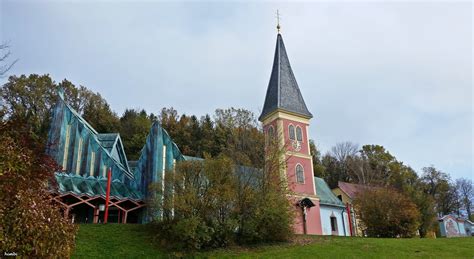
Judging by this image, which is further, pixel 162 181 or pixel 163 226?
pixel 162 181

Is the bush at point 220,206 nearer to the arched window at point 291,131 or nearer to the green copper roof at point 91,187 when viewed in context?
the green copper roof at point 91,187

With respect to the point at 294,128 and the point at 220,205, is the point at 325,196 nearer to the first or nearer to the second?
the point at 294,128

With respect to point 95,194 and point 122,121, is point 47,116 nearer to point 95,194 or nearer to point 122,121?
point 122,121

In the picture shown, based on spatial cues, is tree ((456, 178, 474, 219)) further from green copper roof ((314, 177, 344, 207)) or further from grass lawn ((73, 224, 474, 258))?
grass lawn ((73, 224, 474, 258))

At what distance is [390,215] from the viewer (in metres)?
25.2

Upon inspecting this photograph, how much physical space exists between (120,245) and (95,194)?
792 centimetres

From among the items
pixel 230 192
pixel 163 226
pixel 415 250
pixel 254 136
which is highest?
pixel 254 136

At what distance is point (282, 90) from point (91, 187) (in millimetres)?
17988

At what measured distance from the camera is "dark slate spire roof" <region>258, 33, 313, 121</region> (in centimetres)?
3378

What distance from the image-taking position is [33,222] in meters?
7.95

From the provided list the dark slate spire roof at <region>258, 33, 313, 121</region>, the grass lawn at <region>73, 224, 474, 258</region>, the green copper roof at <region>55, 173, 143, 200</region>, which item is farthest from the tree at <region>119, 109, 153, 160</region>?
the grass lawn at <region>73, 224, 474, 258</region>

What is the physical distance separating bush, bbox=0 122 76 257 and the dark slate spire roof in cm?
2520

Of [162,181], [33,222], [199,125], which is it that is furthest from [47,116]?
[33,222]

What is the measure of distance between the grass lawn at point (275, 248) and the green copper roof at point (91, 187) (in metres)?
5.14
